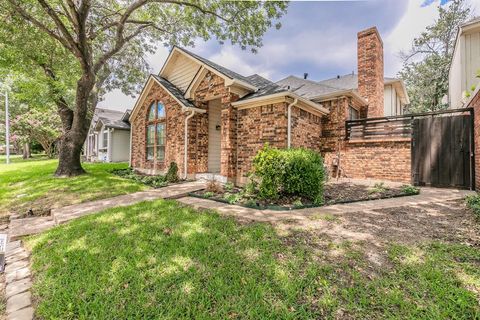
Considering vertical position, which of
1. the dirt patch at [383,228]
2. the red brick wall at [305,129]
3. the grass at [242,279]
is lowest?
the grass at [242,279]

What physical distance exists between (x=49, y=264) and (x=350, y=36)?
594 inches

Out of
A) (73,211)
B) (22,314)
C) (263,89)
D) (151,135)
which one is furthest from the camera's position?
(151,135)

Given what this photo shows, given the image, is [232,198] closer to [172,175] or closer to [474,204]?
[172,175]

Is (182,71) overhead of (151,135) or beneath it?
overhead

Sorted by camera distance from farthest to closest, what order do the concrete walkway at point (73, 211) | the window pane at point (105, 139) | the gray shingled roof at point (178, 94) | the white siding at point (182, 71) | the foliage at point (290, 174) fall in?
1. the window pane at point (105, 139)
2. the white siding at point (182, 71)
3. the gray shingled roof at point (178, 94)
4. the foliage at point (290, 174)
5. the concrete walkway at point (73, 211)

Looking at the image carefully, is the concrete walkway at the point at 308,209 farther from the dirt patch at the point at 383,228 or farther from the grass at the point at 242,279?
the grass at the point at 242,279

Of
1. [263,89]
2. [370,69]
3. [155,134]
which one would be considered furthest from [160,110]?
[370,69]

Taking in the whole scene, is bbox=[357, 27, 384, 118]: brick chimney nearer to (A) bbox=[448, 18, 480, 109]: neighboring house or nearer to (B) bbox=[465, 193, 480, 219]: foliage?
(A) bbox=[448, 18, 480, 109]: neighboring house

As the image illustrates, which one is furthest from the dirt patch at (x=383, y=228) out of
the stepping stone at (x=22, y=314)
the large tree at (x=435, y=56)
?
the large tree at (x=435, y=56)

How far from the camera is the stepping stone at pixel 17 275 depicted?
266 cm

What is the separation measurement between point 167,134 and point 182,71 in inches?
129

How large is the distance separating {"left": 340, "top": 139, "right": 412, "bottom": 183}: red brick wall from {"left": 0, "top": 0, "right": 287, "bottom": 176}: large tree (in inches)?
242

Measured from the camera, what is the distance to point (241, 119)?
25.9 ft

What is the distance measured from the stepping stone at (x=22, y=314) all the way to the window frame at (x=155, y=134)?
8348 mm
